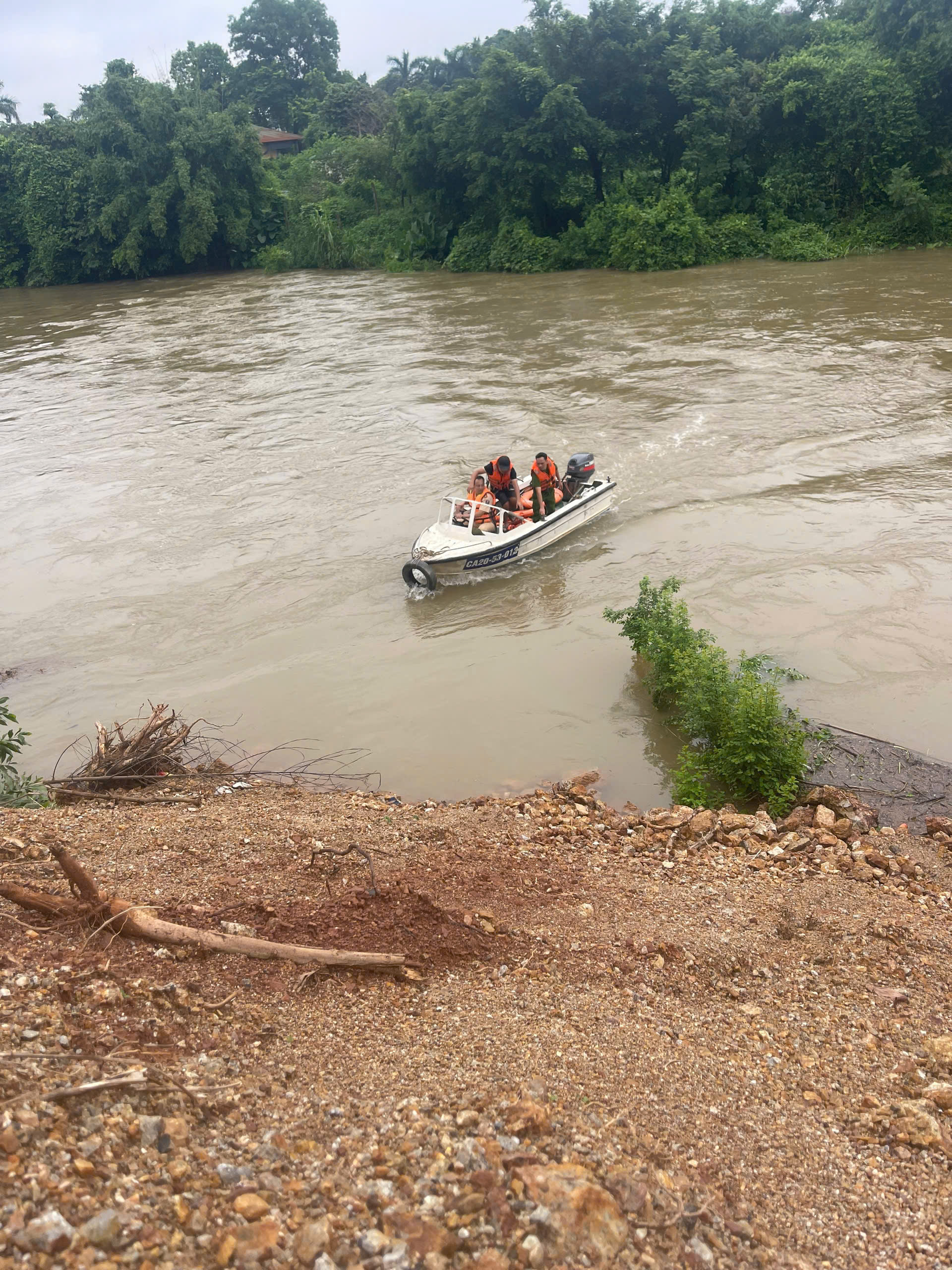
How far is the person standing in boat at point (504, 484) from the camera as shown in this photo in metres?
12.7

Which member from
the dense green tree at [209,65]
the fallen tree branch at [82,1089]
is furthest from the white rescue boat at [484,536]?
the dense green tree at [209,65]

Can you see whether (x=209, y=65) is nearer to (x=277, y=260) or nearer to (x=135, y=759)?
(x=277, y=260)

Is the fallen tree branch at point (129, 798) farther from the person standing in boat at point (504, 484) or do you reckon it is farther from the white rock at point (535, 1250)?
the person standing in boat at point (504, 484)

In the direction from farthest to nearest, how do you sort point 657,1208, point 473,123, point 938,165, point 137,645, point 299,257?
point 299,257 < point 473,123 < point 938,165 < point 137,645 < point 657,1208

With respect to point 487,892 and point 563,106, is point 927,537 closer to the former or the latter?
point 487,892

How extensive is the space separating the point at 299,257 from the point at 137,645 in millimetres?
36963

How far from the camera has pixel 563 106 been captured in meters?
32.5

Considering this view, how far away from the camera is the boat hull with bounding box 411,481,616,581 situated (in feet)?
39.2

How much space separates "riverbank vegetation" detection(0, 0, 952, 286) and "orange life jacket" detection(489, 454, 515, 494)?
23505 mm

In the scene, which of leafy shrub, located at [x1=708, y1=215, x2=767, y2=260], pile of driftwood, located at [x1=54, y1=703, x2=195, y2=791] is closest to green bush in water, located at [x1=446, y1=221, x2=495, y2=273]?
leafy shrub, located at [x1=708, y1=215, x2=767, y2=260]

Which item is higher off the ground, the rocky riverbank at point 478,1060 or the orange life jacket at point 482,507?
the orange life jacket at point 482,507

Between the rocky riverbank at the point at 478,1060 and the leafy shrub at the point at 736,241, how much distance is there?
3127 cm

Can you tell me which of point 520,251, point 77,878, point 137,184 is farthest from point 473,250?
point 77,878

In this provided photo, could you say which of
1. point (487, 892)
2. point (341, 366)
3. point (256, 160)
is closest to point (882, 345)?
point (341, 366)
